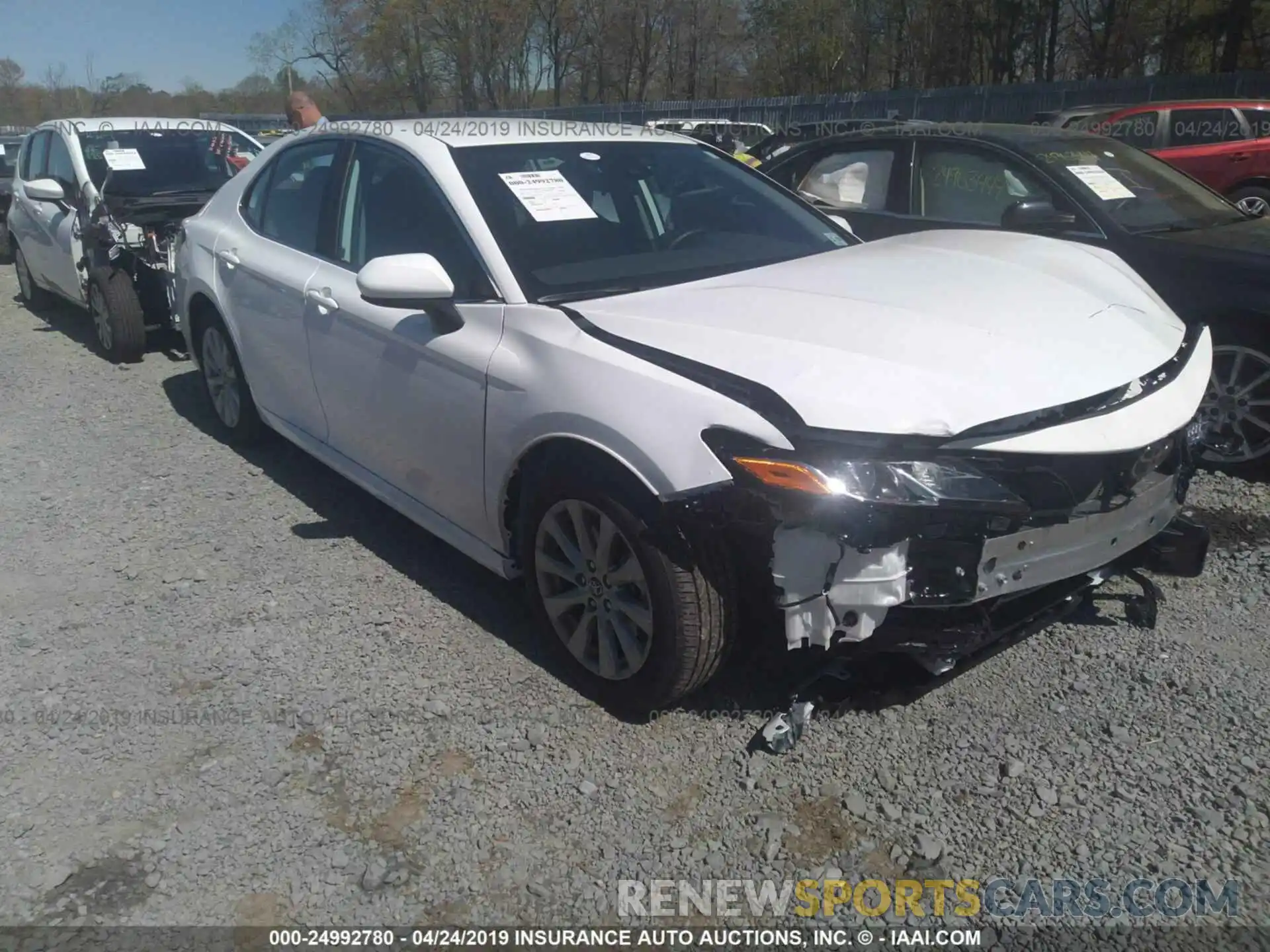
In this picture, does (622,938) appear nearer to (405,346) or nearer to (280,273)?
(405,346)

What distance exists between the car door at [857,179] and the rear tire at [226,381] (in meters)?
3.23

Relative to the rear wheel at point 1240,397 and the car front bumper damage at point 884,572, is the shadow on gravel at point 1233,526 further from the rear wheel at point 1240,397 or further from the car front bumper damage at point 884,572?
the car front bumper damage at point 884,572

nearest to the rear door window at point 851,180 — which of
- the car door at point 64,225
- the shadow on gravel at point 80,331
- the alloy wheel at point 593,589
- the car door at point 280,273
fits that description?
the car door at point 280,273

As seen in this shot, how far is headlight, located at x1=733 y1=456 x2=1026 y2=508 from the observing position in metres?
2.37

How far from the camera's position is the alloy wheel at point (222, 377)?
5.07m

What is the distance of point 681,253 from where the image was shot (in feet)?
11.6

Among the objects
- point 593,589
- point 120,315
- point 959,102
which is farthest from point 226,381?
point 959,102

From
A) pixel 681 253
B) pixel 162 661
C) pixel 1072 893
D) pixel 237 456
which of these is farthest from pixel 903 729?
pixel 237 456

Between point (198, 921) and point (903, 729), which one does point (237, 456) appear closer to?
point (198, 921)

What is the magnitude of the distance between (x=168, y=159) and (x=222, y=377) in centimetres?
397

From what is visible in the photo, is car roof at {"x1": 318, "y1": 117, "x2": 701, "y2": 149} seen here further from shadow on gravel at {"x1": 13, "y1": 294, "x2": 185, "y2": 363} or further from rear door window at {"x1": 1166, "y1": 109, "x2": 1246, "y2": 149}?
rear door window at {"x1": 1166, "y1": 109, "x2": 1246, "y2": 149}

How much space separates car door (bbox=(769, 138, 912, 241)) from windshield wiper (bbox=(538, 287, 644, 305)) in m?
2.92

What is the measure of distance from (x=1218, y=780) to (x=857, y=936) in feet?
3.79

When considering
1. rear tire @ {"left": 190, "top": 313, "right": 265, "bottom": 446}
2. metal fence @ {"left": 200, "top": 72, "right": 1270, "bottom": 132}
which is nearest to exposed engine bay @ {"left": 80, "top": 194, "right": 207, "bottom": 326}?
rear tire @ {"left": 190, "top": 313, "right": 265, "bottom": 446}
